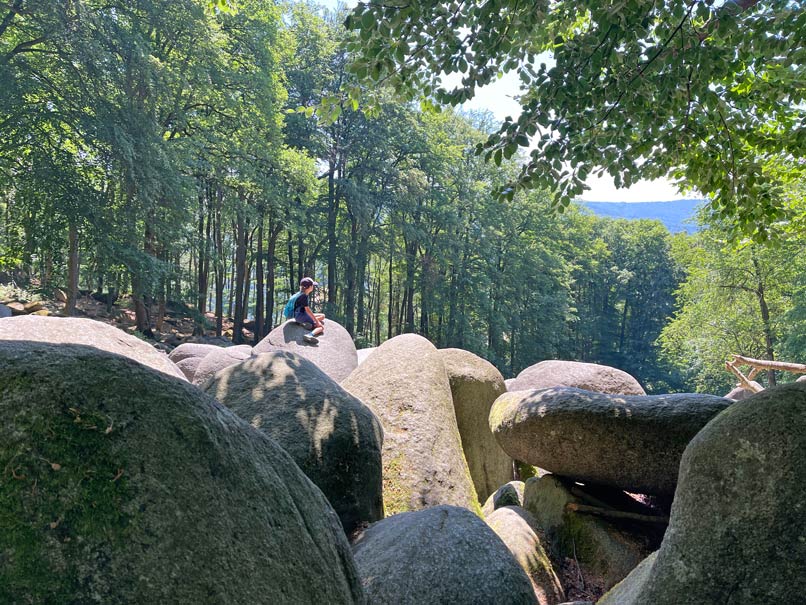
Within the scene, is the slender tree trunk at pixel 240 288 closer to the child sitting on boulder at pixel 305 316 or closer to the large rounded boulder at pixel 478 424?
the child sitting on boulder at pixel 305 316

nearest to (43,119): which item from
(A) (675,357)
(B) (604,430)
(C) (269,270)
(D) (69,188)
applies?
(D) (69,188)

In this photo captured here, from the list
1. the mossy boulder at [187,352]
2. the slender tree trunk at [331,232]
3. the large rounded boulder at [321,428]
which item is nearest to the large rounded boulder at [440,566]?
the large rounded boulder at [321,428]

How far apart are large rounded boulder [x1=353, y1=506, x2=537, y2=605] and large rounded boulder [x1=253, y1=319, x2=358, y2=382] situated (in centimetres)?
698

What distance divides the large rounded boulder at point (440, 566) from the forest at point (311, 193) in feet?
9.24

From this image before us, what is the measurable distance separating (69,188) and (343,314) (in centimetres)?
1814

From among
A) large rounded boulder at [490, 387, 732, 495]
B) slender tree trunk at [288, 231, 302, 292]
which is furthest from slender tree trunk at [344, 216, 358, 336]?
large rounded boulder at [490, 387, 732, 495]

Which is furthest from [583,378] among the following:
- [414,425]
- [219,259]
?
[219,259]

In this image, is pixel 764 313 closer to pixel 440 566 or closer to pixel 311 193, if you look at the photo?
pixel 311 193

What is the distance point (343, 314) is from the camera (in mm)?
33031

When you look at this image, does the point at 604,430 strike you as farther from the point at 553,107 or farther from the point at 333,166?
the point at 333,166

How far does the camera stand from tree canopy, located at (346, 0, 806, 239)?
3.78m

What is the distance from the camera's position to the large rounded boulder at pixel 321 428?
12.6 ft

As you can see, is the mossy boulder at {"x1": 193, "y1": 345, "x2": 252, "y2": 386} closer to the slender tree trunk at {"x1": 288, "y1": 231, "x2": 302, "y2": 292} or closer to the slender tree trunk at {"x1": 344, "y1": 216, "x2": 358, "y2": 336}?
the slender tree trunk at {"x1": 344, "y1": 216, "x2": 358, "y2": 336}

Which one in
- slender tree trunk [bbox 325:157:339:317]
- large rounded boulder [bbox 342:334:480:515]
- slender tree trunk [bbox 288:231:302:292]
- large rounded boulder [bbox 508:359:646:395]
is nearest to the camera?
large rounded boulder [bbox 342:334:480:515]
